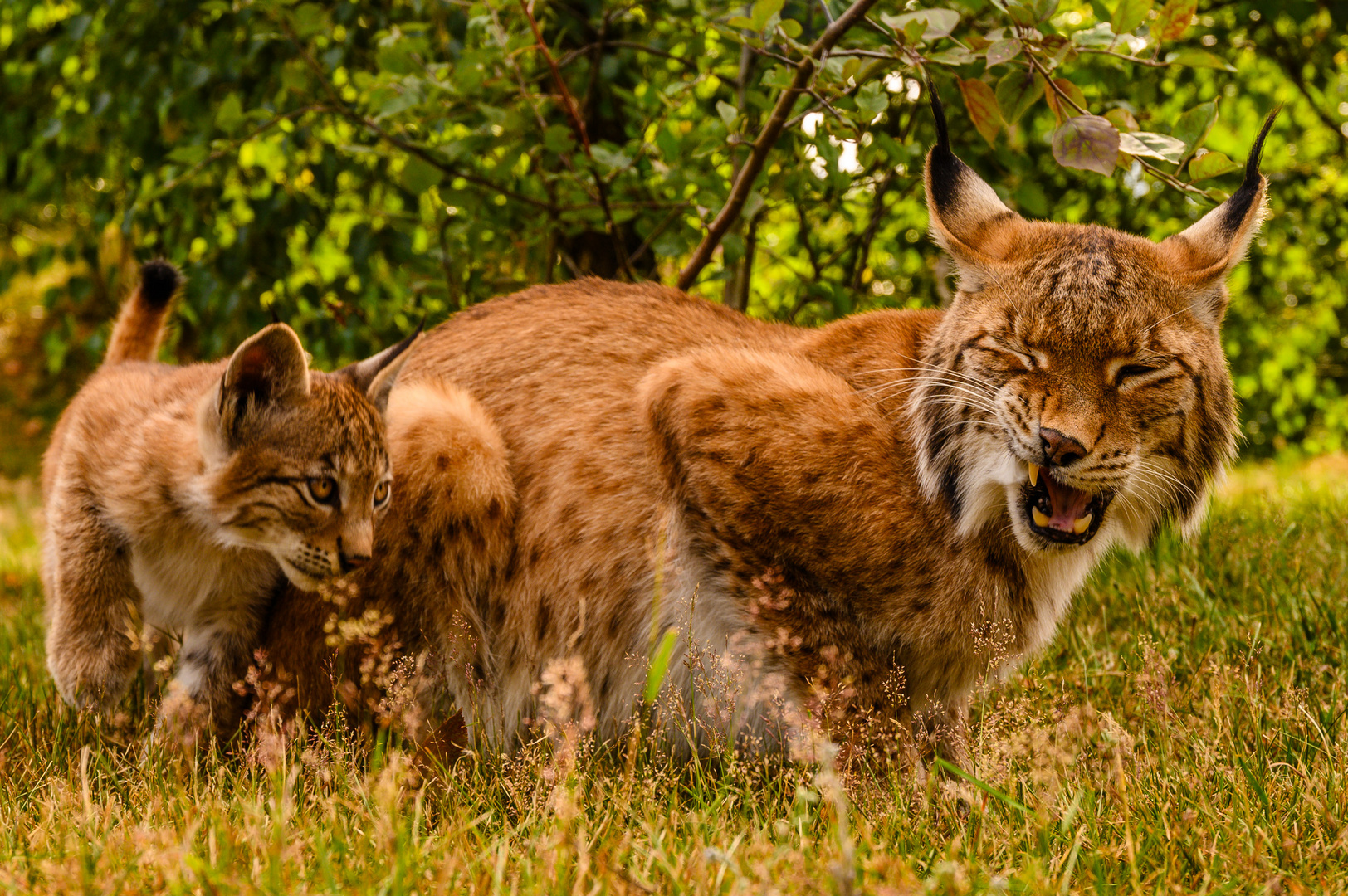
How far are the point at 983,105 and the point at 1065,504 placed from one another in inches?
39.4

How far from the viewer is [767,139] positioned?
345 centimetres

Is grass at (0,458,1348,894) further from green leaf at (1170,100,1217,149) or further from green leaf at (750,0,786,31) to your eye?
green leaf at (750,0,786,31)

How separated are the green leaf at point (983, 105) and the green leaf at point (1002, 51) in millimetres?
100

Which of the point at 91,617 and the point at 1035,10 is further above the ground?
the point at 1035,10

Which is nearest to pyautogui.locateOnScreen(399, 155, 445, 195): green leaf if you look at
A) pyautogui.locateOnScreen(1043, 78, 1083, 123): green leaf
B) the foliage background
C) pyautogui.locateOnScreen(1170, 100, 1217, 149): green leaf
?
the foliage background

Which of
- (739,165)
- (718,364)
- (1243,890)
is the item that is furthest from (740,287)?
(1243,890)

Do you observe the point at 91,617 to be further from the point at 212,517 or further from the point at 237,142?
the point at 237,142

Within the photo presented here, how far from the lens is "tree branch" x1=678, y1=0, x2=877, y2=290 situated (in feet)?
10.0

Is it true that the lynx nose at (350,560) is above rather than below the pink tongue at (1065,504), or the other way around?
below

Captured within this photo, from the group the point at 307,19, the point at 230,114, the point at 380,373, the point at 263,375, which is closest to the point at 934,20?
the point at 380,373

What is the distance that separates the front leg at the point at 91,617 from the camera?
115 inches

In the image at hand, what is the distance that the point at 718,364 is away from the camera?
3135 millimetres

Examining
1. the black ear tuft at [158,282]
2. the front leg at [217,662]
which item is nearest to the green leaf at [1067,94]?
the front leg at [217,662]

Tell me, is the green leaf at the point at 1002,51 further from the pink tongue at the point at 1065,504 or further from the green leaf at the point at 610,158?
the green leaf at the point at 610,158
